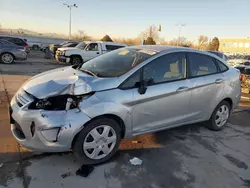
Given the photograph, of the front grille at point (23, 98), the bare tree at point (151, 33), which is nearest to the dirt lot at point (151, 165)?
the front grille at point (23, 98)

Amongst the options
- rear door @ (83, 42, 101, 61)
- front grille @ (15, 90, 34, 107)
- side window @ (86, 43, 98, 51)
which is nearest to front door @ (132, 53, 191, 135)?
front grille @ (15, 90, 34, 107)

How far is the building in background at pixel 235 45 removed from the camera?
7321 centimetres

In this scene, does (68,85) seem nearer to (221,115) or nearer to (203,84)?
(203,84)

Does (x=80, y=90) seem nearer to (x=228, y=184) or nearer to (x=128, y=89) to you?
(x=128, y=89)

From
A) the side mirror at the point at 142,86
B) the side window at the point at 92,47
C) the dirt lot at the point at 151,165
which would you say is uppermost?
the side window at the point at 92,47

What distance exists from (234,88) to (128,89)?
2.73 meters

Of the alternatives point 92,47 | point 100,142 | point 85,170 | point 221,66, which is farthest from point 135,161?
point 92,47

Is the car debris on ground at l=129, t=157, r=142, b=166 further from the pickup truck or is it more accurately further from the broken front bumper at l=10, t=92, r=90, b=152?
the pickup truck

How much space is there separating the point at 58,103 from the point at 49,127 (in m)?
0.34

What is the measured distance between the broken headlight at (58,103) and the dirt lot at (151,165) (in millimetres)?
844

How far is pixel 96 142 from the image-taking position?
11.1 feet

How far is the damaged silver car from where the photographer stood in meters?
3.12

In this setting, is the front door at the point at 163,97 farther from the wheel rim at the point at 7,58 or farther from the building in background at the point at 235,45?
the building in background at the point at 235,45

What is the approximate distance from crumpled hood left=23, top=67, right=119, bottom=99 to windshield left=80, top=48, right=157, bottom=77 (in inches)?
10.6
